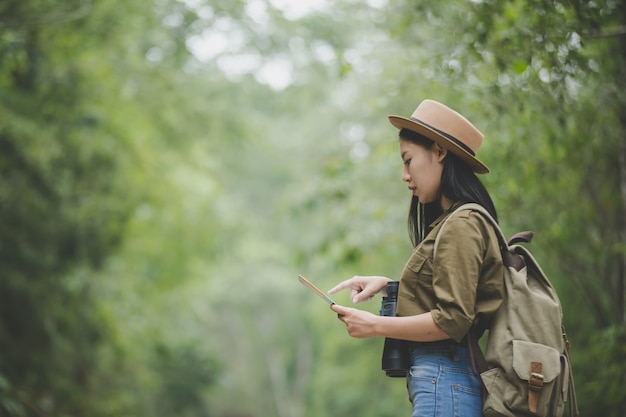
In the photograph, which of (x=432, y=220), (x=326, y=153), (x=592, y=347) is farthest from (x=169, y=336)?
(x=432, y=220)

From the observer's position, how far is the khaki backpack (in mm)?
2469

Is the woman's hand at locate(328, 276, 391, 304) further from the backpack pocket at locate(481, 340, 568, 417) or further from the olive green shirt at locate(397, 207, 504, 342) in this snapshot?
the backpack pocket at locate(481, 340, 568, 417)

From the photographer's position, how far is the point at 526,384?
8.13ft

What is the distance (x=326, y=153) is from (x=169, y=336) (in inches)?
448

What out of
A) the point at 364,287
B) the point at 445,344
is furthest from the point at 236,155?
the point at 445,344

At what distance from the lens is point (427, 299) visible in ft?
8.64

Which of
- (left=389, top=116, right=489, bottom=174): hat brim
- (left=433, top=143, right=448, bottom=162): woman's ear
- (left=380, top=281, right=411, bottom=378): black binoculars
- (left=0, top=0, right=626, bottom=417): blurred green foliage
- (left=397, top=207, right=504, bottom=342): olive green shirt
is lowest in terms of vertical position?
(left=0, top=0, right=626, bottom=417): blurred green foliage

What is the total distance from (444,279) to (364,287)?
1.78ft

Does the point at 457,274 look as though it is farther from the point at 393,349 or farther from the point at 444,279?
the point at 393,349

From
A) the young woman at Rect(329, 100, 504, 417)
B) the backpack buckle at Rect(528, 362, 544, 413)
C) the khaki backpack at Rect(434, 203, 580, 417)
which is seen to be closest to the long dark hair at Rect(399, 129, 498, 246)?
the young woman at Rect(329, 100, 504, 417)

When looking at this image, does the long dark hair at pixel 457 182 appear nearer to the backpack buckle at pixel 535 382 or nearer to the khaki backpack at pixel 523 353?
the khaki backpack at pixel 523 353

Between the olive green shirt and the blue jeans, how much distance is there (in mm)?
140

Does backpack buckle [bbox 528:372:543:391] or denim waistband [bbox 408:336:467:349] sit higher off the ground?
backpack buckle [bbox 528:372:543:391]

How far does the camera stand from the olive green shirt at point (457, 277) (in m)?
2.50
